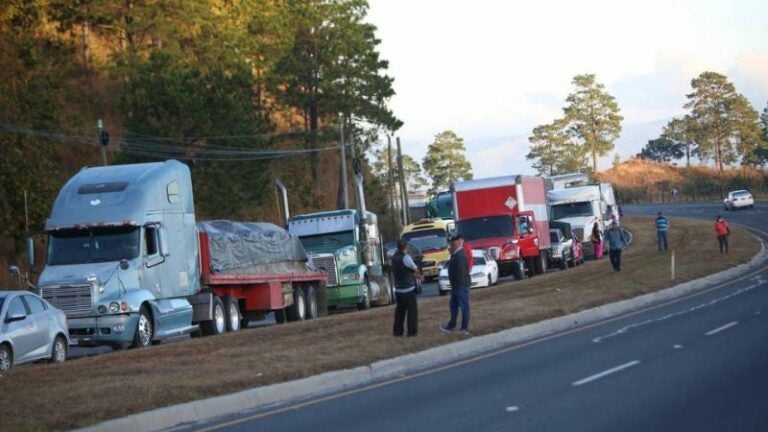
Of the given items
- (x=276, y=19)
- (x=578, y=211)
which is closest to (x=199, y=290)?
(x=578, y=211)

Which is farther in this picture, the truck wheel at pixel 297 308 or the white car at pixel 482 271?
the white car at pixel 482 271

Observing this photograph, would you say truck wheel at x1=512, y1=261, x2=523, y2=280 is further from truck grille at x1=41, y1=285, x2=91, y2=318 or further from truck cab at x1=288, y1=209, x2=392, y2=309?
truck grille at x1=41, y1=285, x2=91, y2=318

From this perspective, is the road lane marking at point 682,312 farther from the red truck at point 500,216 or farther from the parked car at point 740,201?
the parked car at point 740,201

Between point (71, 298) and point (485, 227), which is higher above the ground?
point (485, 227)

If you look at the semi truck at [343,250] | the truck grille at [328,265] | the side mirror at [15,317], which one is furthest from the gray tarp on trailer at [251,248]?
the side mirror at [15,317]

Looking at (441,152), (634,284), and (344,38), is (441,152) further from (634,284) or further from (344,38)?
(634,284)

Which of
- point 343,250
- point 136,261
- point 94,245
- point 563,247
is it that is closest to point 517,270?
point 563,247

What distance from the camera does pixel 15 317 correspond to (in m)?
21.6

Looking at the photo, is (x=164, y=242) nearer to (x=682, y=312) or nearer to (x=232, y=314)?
(x=232, y=314)

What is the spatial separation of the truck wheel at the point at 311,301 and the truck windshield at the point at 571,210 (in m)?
28.7

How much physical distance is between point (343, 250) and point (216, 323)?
29.6 feet

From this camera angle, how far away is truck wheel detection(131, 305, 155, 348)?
2561 centimetres

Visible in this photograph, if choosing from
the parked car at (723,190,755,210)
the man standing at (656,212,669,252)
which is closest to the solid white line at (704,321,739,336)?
the man standing at (656,212,669,252)

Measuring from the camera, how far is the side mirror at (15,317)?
70.3 feet
